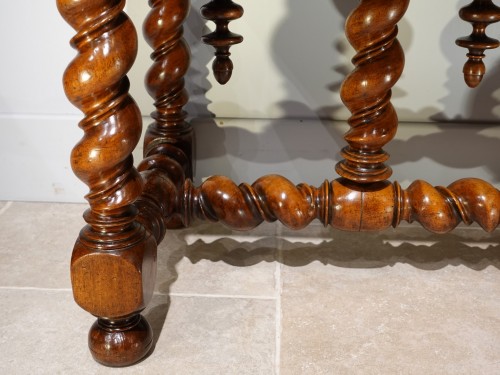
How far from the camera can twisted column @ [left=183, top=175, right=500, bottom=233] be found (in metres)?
0.80

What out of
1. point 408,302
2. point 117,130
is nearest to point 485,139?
point 408,302

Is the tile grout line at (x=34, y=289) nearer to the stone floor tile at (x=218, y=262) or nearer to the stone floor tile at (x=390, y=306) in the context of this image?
the stone floor tile at (x=218, y=262)

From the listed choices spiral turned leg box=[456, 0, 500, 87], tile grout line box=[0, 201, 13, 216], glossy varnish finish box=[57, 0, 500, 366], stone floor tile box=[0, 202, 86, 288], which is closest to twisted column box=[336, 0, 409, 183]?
glossy varnish finish box=[57, 0, 500, 366]

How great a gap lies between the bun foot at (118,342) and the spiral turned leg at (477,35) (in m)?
0.54

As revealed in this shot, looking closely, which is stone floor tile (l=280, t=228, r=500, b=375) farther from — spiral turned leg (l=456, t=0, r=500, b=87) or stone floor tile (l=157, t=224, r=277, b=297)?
spiral turned leg (l=456, t=0, r=500, b=87)

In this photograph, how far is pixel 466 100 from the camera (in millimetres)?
1091

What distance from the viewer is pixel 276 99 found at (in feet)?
3.64

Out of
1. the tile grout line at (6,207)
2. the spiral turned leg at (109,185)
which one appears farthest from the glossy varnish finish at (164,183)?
the tile grout line at (6,207)

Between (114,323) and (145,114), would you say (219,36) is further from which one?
(114,323)

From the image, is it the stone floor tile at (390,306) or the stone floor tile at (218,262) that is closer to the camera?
the stone floor tile at (390,306)

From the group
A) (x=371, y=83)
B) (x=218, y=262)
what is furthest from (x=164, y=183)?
(x=371, y=83)

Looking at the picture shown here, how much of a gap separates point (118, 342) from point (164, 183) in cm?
22

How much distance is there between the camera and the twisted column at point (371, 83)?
0.70m

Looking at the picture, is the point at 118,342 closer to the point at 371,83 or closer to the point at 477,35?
the point at 371,83
